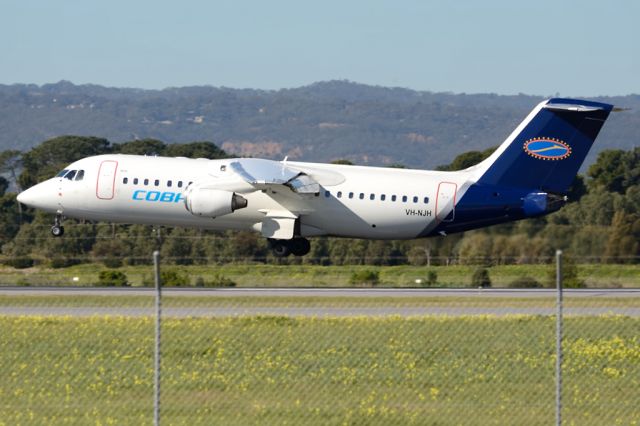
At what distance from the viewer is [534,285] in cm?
4084

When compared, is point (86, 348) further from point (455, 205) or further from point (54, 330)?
point (455, 205)

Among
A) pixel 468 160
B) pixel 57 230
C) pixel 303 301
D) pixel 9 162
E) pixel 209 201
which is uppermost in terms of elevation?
pixel 468 160

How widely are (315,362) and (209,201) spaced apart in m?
20.8

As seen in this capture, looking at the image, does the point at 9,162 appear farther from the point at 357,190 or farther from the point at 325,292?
the point at 325,292

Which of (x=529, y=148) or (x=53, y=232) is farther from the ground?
(x=529, y=148)

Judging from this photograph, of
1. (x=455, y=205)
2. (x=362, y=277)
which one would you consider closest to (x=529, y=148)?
(x=455, y=205)

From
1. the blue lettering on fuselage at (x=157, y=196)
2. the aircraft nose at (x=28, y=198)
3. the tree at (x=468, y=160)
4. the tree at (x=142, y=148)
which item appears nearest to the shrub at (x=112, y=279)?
the blue lettering on fuselage at (x=157, y=196)

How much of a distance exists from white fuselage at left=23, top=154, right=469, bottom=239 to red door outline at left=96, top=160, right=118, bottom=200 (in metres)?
0.03

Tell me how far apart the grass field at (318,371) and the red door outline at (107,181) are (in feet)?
56.2

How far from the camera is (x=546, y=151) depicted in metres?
42.7

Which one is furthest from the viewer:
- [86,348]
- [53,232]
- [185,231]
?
[185,231]

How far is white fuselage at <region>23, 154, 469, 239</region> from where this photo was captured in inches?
1683

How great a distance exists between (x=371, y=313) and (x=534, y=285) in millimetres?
12619

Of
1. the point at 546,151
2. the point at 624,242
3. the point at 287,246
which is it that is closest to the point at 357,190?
the point at 287,246
